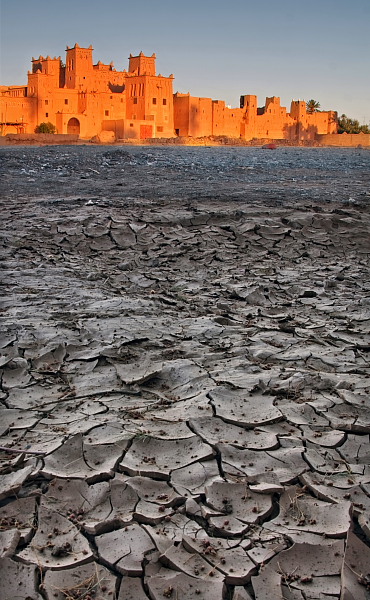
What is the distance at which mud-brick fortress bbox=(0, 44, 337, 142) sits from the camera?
181ft

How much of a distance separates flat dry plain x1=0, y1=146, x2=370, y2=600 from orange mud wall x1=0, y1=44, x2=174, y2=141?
47.1 meters

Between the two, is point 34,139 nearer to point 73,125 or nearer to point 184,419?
point 73,125

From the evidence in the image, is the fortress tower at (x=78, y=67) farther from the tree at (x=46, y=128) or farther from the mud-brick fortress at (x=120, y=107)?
the tree at (x=46, y=128)

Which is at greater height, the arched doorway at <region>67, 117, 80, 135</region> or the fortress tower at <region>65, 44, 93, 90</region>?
the fortress tower at <region>65, 44, 93, 90</region>

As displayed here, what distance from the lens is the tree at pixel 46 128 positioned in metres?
52.7

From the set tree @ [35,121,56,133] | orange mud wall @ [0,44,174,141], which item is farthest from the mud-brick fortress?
tree @ [35,121,56,133]

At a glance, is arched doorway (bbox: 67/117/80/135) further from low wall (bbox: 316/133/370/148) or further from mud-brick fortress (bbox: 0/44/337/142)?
low wall (bbox: 316/133/370/148)

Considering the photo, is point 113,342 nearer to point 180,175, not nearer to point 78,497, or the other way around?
point 78,497

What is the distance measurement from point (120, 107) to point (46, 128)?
9661 mm

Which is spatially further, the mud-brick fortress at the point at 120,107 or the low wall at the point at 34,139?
the mud-brick fortress at the point at 120,107

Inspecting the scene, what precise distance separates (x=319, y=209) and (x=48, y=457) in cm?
638

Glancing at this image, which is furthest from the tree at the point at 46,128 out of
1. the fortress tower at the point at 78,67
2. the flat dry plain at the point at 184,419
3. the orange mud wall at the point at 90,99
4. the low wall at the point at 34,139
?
the flat dry plain at the point at 184,419

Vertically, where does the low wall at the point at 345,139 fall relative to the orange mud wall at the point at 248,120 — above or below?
below

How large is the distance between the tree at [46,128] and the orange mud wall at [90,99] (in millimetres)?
936
